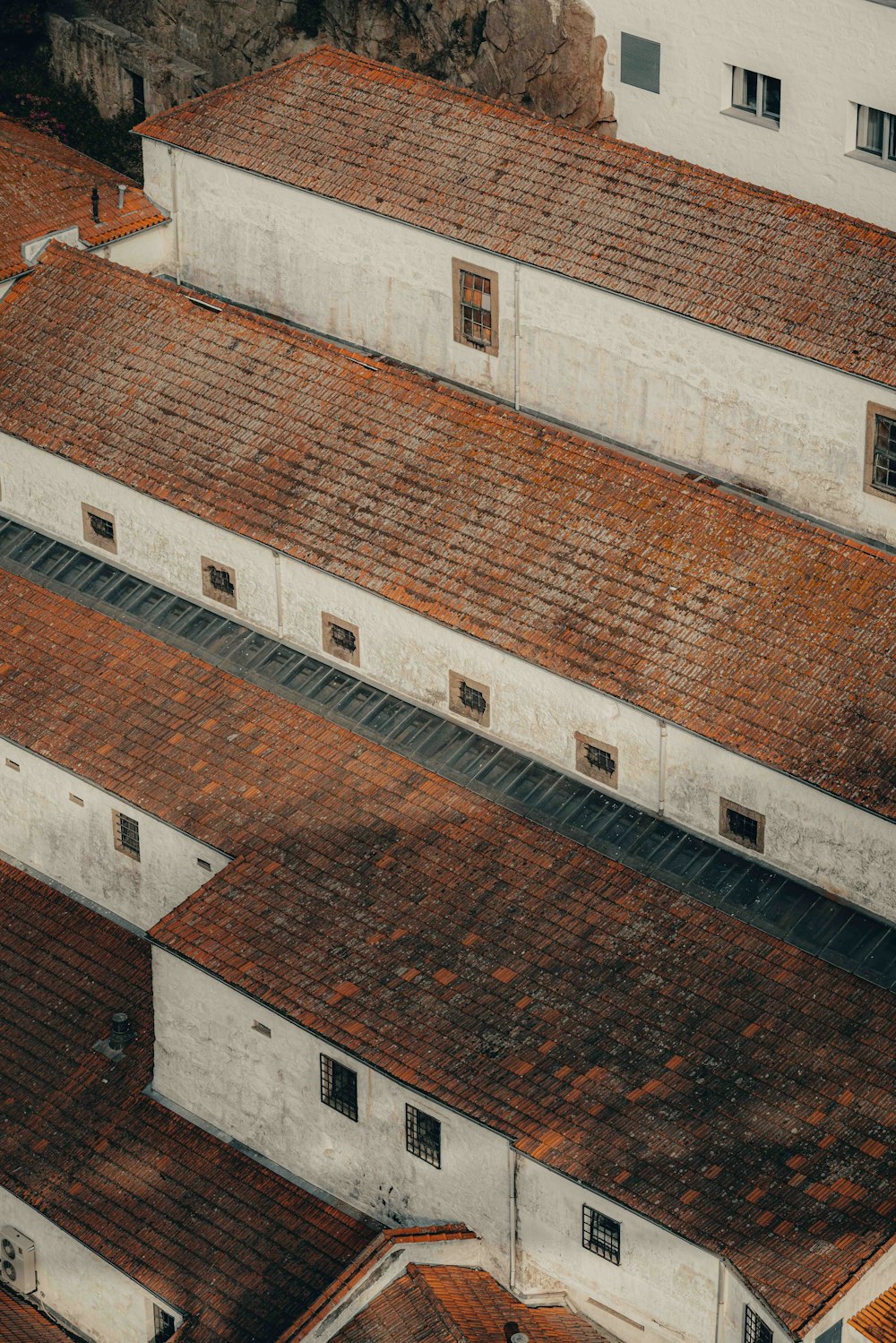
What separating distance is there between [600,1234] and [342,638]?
15320 millimetres

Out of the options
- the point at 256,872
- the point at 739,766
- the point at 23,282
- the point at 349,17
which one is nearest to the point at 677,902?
the point at 739,766

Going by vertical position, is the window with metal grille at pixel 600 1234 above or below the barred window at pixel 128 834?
below

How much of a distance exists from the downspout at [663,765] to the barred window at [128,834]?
11.1 meters

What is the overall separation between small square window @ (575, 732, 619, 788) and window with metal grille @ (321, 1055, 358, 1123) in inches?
310

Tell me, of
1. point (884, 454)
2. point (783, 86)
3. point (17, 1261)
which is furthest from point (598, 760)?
point (783, 86)

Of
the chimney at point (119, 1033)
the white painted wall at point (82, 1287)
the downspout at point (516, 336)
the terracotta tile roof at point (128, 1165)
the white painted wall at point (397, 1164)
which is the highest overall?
the downspout at point (516, 336)

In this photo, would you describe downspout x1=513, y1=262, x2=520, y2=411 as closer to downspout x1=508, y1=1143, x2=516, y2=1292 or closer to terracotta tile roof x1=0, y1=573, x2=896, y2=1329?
terracotta tile roof x1=0, y1=573, x2=896, y2=1329

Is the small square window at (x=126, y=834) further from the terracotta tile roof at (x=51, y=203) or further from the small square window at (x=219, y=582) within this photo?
the terracotta tile roof at (x=51, y=203)

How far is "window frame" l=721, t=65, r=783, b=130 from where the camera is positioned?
71375 millimetres

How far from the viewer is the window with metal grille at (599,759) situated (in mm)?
57469

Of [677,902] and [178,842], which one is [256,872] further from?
[677,902]

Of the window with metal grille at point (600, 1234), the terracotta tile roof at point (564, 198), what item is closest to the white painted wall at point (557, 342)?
the terracotta tile roof at point (564, 198)

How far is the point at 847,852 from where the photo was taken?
54062mm

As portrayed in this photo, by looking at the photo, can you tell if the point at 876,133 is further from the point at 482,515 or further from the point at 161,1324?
the point at 161,1324
